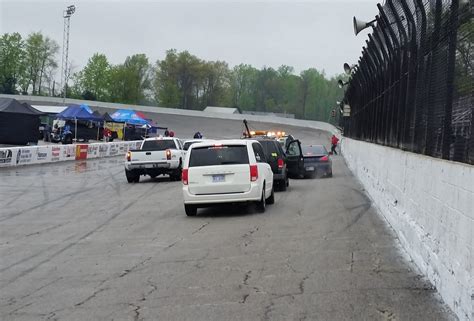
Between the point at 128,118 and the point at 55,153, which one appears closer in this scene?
the point at 55,153

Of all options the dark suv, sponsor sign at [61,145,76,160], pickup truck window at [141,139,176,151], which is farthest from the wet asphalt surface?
sponsor sign at [61,145,76,160]

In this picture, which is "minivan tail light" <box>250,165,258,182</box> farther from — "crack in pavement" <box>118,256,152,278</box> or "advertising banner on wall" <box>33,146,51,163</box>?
"advertising banner on wall" <box>33,146,51,163</box>

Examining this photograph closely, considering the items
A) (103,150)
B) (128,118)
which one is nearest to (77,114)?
(103,150)

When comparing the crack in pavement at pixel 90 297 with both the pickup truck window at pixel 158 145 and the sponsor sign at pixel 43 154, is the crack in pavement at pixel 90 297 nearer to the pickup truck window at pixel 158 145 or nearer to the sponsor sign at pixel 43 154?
the pickup truck window at pixel 158 145

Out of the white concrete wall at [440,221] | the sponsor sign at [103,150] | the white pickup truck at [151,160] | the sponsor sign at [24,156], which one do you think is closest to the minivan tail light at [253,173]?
the white concrete wall at [440,221]

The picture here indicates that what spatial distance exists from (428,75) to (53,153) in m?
29.0

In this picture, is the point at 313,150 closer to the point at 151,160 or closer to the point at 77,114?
the point at 151,160

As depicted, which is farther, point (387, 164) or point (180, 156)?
point (180, 156)

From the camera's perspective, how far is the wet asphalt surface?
6.55 meters

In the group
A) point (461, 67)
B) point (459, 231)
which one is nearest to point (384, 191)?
point (461, 67)

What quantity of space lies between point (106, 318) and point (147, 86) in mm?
153026

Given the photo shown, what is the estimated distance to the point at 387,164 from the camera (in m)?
13.5

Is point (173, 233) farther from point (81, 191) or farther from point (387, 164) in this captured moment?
point (81, 191)

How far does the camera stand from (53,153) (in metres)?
35.6
